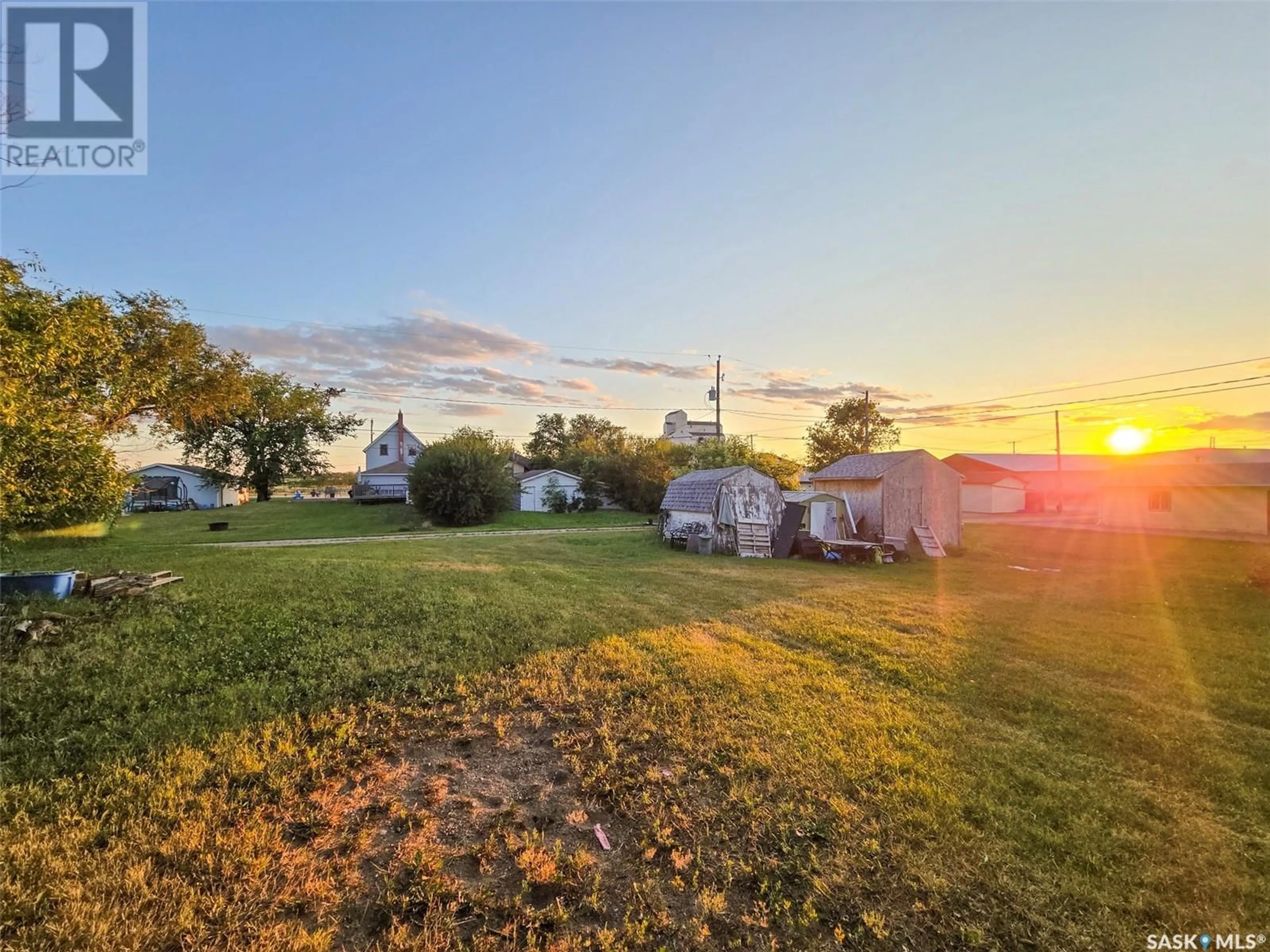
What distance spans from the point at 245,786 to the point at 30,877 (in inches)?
41.6

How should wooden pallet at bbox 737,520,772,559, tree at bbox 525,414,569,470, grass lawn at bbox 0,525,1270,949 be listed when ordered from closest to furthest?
grass lawn at bbox 0,525,1270,949, wooden pallet at bbox 737,520,772,559, tree at bbox 525,414,569,470

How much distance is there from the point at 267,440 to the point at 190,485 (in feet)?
36.1

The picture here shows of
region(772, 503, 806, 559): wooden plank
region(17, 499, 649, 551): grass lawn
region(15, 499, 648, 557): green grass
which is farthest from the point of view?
region(17, 499, 649, 551): grass lawn

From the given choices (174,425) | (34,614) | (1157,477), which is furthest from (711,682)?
(1157,477)

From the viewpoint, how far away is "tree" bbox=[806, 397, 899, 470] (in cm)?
4359

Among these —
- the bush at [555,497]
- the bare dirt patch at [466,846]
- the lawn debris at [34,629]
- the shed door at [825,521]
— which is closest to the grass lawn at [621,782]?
the bare dirt patch at [466,846]

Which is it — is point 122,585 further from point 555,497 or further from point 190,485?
point 190,485

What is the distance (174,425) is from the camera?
21.5 m

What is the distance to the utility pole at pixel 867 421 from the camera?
122 feet

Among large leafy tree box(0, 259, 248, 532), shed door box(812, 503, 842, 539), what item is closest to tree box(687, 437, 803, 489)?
shed door box(812, 503, 842, 539)

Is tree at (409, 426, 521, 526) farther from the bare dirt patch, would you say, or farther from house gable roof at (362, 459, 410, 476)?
the bare dirt patch

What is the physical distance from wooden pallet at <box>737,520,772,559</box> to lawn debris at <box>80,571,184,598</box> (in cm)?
1552

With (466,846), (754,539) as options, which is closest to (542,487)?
(754,539)

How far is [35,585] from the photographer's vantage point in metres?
8.20
